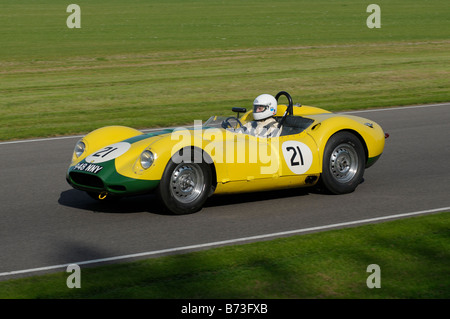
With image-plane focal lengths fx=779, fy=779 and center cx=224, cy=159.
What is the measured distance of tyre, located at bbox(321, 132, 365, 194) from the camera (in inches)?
375

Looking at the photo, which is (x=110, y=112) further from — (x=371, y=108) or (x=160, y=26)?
(x=160, y=26)

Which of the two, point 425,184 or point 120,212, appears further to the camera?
point 425,184

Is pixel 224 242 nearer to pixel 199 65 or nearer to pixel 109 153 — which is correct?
pixel 109 153

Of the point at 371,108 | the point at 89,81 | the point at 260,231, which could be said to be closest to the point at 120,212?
the point at 260,231

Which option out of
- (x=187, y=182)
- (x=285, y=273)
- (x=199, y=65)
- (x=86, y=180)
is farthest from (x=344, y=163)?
(x=199, y=65)

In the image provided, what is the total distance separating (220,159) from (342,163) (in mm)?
1852

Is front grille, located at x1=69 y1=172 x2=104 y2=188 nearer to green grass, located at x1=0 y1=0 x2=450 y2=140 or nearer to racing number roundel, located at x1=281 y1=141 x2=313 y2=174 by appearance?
racing number roundel, located at x1=281 y1=141 x2=313 y2=174

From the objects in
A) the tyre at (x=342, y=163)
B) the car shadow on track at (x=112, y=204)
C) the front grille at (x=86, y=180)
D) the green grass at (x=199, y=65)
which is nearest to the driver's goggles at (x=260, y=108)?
the tyre at (x=342, y=163)

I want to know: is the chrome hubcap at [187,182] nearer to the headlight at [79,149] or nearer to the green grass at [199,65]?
the headlight at [79,149]

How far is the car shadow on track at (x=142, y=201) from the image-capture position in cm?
905

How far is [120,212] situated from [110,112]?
28.7 ft

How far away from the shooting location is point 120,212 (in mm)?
8922

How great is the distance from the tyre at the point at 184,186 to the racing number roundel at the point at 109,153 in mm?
647
